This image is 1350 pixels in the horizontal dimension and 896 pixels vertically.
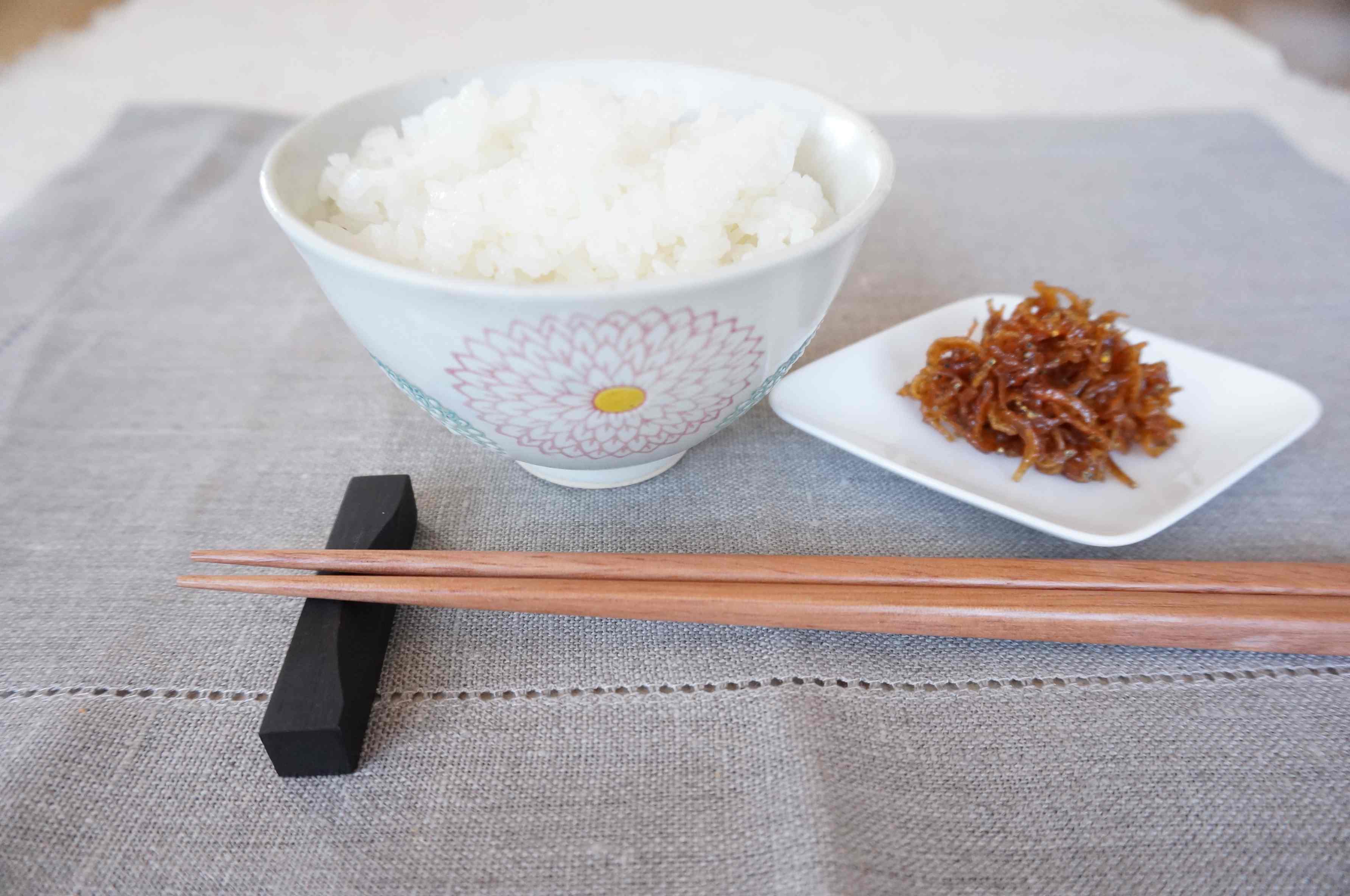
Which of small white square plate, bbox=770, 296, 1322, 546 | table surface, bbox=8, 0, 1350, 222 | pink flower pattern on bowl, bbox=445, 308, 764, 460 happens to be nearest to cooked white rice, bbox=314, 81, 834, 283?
pink flower pattern on bowl, bbox=445, 308, 764, 460

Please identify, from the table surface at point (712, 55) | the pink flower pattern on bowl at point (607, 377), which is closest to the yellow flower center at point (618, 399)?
the pink flower pattern on bowl at point (607, 377)

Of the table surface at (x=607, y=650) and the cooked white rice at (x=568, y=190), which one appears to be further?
the cooked white rice at (x=568, y=190)

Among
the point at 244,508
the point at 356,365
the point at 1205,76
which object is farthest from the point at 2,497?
the point at 1205,76

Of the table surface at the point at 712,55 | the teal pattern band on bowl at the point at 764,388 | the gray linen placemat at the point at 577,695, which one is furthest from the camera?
the table surface at the point at 712,55

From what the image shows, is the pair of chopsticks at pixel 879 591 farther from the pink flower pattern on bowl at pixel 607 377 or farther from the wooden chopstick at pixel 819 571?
the pink flower pattern on bowl at pixel 607 377

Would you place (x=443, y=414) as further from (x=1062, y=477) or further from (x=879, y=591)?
(x=1062, y=477)

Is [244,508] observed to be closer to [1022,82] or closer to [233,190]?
[233,190]
